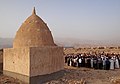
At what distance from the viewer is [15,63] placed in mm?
10367

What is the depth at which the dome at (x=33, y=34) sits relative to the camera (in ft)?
34.8

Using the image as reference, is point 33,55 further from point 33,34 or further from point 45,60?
point 33,34

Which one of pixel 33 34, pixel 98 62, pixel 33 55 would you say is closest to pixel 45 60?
pixel 33 55

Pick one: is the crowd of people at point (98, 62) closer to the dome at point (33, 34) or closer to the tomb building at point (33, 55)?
the tomb building at point (33, 55)

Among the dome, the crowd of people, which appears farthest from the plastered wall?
the crowd of people

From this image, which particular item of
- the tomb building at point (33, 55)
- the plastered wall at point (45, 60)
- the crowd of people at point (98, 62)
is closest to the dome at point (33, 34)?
the tomb building at point (33, 55)

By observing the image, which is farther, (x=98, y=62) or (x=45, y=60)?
(x=98, y=62)

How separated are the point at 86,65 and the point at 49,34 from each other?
308 inches

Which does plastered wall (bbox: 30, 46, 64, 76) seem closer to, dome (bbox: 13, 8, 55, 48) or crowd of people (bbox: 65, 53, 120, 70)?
dome (bbox: 13, 8, 55, 48)

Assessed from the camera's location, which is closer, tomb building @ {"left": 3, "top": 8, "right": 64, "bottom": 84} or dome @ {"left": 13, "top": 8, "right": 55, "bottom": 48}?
tomb building @ {"left": 3, "top": 8, "right": 64, "bottom": 84}

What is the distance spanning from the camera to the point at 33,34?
1074 centimetres

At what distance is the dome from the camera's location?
1062 cm

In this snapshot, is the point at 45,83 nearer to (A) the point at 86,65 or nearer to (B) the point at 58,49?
(B) the point at 58,49

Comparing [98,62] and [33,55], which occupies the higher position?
[33,55]
